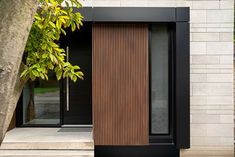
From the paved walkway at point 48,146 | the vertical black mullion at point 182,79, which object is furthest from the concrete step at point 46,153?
the vertical black mullion at point 182,79

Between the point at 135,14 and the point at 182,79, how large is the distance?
4.54 ft

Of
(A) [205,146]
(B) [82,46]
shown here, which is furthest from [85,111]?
(A) [205,146]

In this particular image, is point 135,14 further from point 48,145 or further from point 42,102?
point 42,102

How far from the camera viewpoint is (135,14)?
18.0ft

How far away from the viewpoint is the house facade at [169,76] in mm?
5500

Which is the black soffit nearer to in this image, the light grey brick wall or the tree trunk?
the light grey brick wall

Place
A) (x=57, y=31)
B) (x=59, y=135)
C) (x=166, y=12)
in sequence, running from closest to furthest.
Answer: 1. (x=57, y=31)
2. (x=166, y=12)
3. (x=59, y=135)

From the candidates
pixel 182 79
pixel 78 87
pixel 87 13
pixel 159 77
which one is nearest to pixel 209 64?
pixel 182 79

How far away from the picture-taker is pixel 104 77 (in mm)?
5566

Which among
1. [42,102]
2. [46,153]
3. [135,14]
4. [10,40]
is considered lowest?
[46,153]

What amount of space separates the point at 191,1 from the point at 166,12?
1.68ft

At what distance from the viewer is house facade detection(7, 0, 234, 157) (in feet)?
18.0

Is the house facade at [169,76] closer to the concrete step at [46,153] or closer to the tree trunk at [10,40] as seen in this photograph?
the concrete step at [46,153]

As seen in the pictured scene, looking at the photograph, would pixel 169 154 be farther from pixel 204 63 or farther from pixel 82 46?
pixel 82 46
